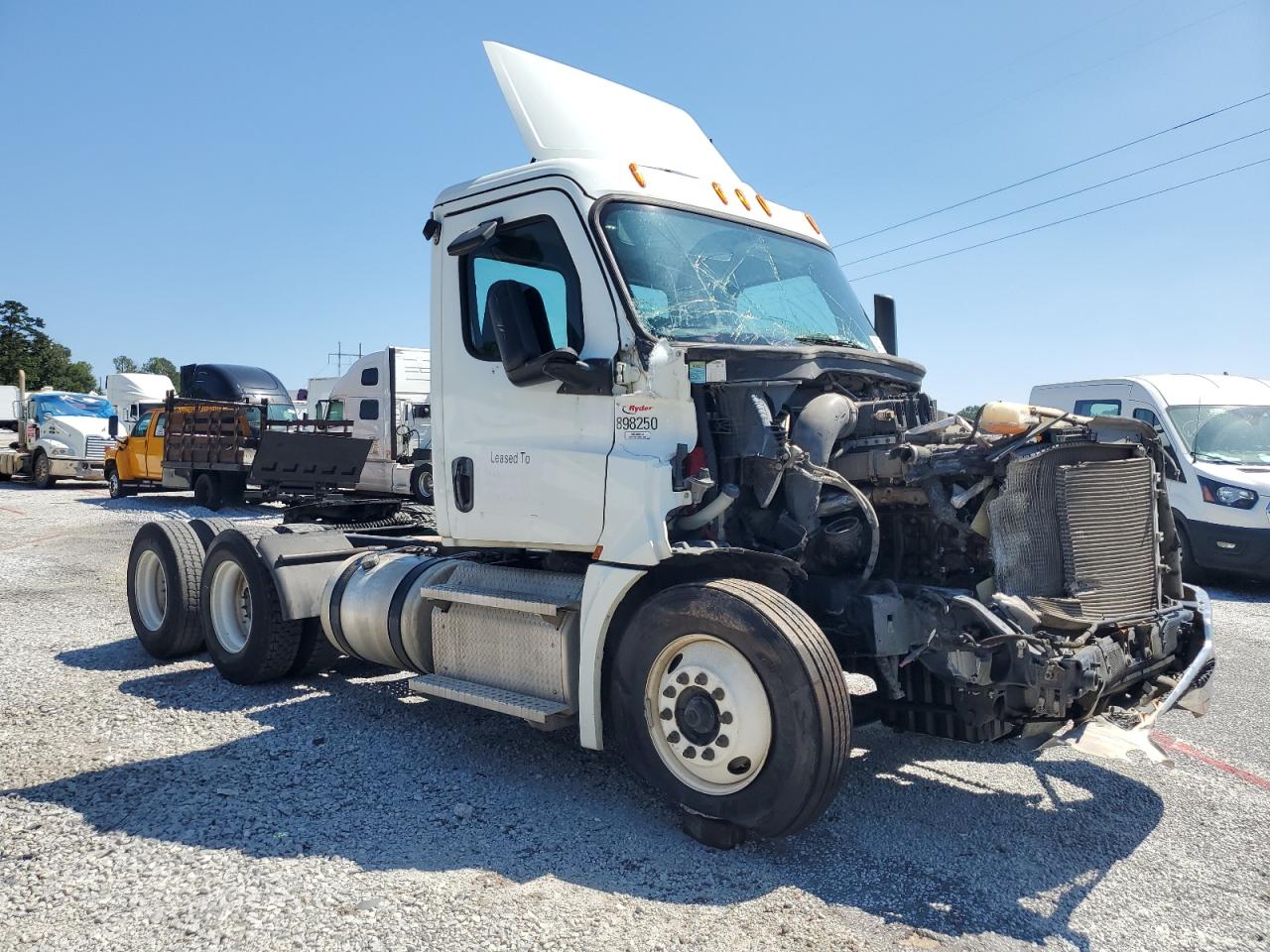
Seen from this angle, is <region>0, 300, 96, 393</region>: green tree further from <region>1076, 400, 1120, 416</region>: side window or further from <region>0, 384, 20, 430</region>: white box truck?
<region>1076, 400, 1120, 416</region>: side window

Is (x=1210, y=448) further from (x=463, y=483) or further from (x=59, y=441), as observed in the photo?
(x=59, y=441)

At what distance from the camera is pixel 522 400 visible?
4762mm

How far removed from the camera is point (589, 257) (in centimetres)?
445

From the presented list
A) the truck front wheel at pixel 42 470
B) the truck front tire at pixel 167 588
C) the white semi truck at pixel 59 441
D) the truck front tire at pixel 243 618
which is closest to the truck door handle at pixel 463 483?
the truck front tire at pixel 243 618

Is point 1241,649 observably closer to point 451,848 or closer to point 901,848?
point 901,848

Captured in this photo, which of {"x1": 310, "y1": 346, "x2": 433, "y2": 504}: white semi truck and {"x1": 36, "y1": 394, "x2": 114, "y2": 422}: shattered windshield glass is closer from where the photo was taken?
{"x1": 310, "y1": 346, "x2": 433, "y2": 504}: white semi truck

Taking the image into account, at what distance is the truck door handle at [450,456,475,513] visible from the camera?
505 cm

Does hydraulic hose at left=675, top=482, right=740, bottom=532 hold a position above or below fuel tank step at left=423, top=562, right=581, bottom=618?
above

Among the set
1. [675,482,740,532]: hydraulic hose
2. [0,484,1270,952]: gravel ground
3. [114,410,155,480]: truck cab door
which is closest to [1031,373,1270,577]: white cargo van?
[0,484,1270,952]: gravel ground

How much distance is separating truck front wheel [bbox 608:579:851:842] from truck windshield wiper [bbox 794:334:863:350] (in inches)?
56.5

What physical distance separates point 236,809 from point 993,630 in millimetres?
3343

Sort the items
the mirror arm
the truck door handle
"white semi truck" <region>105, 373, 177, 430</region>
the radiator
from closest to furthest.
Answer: the radiator, the mirror arm, the truck door handle, "white semi truck" <region>105, 373, 177, 430</region>

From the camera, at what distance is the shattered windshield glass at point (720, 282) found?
443 cm

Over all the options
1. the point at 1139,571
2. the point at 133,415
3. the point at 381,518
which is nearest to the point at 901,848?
the point at 1139,571
